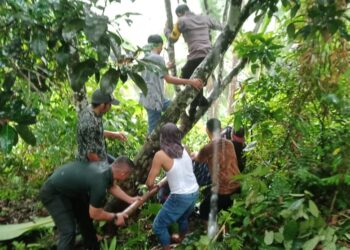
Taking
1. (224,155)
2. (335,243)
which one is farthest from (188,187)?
(335,243)

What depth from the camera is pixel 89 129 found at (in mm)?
4328

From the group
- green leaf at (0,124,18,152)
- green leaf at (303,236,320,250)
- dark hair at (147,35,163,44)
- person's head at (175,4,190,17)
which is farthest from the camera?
person's head at (175,4,190,17)

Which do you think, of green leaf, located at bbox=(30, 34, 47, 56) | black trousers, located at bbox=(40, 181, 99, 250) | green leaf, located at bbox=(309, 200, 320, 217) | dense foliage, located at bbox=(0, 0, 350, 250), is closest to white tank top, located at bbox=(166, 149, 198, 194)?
dense foliage, located at bbox=(0, 0, 350, 250)

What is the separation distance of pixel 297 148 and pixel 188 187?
1.20m

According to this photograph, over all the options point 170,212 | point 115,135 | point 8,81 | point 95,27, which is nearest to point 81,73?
point 95,27

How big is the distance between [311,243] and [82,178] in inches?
85.5

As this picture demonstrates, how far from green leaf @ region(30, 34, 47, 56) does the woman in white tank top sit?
6.34ft

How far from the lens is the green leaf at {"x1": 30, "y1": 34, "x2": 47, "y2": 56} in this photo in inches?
93.1

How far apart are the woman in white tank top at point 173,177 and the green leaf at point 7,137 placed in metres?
2.18

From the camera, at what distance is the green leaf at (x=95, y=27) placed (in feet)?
6.42

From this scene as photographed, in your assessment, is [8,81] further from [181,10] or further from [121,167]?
[181,10]

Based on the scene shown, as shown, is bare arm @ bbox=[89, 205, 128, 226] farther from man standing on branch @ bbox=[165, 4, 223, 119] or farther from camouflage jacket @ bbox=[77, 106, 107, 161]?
man standing on branch @ bbox=[165, 4, 223, 119]

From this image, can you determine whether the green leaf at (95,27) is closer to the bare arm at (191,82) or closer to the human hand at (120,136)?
the bare arm at (191,82)

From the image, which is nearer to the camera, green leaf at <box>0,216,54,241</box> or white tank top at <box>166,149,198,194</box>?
white tank top at <box>166,149,198,194</box>
